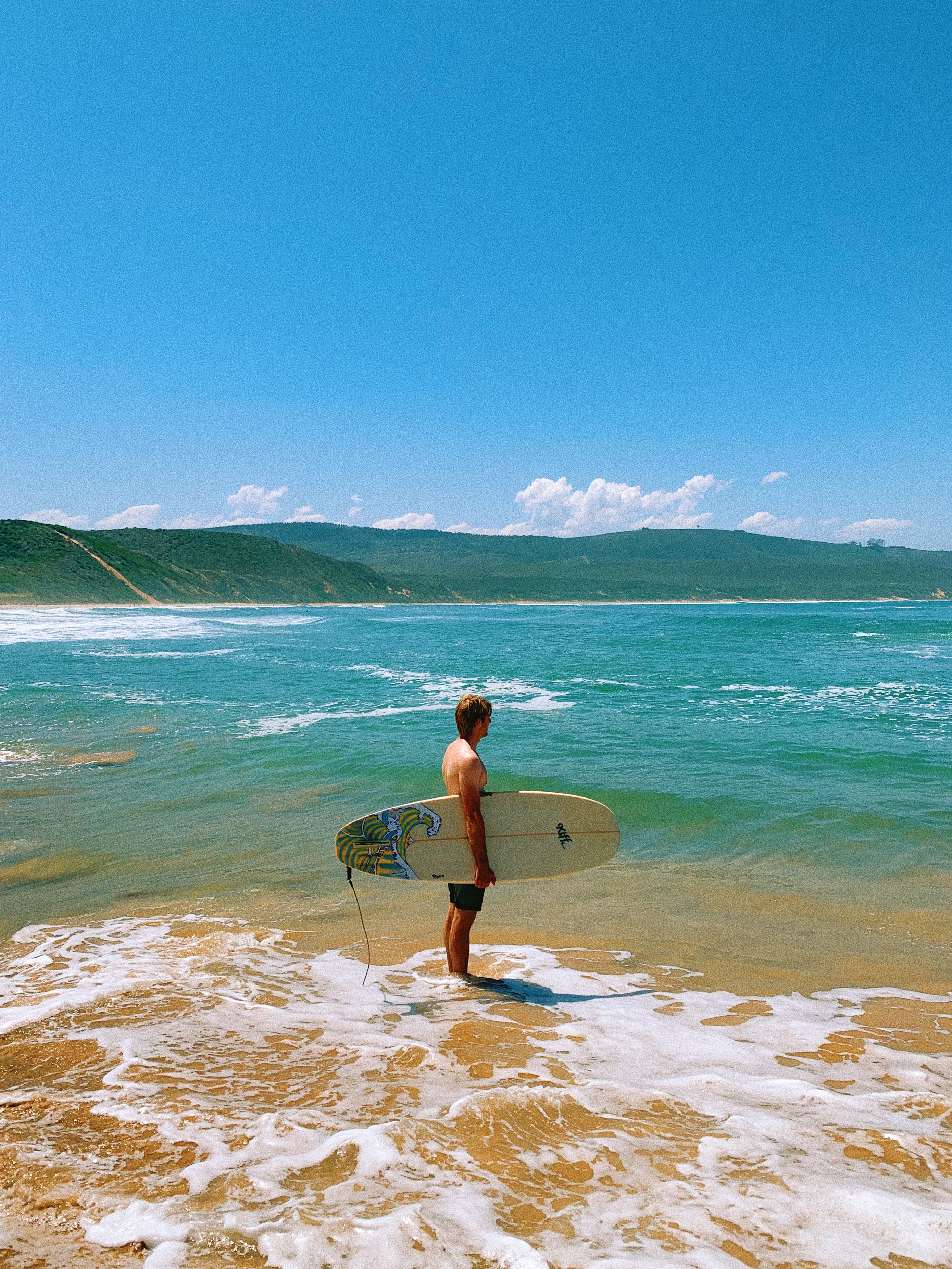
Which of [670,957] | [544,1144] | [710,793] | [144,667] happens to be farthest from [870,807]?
[144,667]

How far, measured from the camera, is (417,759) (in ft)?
41.4

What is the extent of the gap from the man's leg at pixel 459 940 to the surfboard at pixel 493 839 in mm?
265

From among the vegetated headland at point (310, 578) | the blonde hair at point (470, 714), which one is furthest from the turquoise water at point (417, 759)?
the vegetated headland at point (310, 578)

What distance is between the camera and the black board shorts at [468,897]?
4980 millimetres

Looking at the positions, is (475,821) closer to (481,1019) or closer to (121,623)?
(481,1019)

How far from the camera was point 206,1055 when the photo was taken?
388 cm

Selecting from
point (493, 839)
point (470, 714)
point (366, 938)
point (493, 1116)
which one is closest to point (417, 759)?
point (366, 938)

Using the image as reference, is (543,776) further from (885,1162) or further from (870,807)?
(885,1162)

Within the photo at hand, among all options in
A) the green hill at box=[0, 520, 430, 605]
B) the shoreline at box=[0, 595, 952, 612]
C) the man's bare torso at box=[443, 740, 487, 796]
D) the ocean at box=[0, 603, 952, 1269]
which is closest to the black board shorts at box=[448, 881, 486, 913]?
the ocean at box=[0, 603, 952, 1269]

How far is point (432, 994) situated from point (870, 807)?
7.19 meters

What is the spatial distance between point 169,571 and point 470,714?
370 feet

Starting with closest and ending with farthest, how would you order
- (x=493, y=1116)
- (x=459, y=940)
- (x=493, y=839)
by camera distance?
(x=493, y=1116) → (x=459, y=940) → (x=493, y=839)

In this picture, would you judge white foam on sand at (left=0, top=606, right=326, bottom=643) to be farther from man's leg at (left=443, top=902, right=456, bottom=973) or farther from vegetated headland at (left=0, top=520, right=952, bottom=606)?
man's leg at (left=443, top=902, right=456, bottom=973)

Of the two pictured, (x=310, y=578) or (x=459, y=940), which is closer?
(x=459, y=940)
